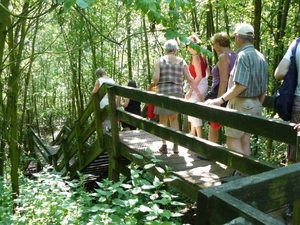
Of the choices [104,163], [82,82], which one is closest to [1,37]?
[104,163]

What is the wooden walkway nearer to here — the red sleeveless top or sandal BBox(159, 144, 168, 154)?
sandal BBox(159, 144, 168, 154)

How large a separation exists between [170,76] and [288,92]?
176cm

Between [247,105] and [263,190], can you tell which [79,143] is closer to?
[247,105]

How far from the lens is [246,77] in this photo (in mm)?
3227

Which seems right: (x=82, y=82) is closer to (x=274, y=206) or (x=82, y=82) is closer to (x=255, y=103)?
(x=255, y=103)

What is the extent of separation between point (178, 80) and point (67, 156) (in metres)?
3.78

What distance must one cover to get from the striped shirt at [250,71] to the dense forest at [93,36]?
30 cm

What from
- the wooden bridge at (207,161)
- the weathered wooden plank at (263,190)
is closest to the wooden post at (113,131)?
the wooden bridge at (207,161)

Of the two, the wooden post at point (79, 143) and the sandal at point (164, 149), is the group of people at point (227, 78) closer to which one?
the sandal at point (164, 149)

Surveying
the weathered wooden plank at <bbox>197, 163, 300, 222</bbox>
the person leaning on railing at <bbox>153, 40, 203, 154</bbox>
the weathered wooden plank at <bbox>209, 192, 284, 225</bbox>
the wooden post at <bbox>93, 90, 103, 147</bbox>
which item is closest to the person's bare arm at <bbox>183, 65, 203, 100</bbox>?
the person leaning on railing at <bbox>153, 40, 203, 154</bbox>

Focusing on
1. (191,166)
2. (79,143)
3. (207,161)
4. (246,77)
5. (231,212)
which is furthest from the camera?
(79,143)

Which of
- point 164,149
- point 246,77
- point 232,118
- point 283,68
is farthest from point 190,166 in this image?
point 283,68

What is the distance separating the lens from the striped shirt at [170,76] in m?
4.35

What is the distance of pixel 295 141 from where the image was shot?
2158 millimetres
